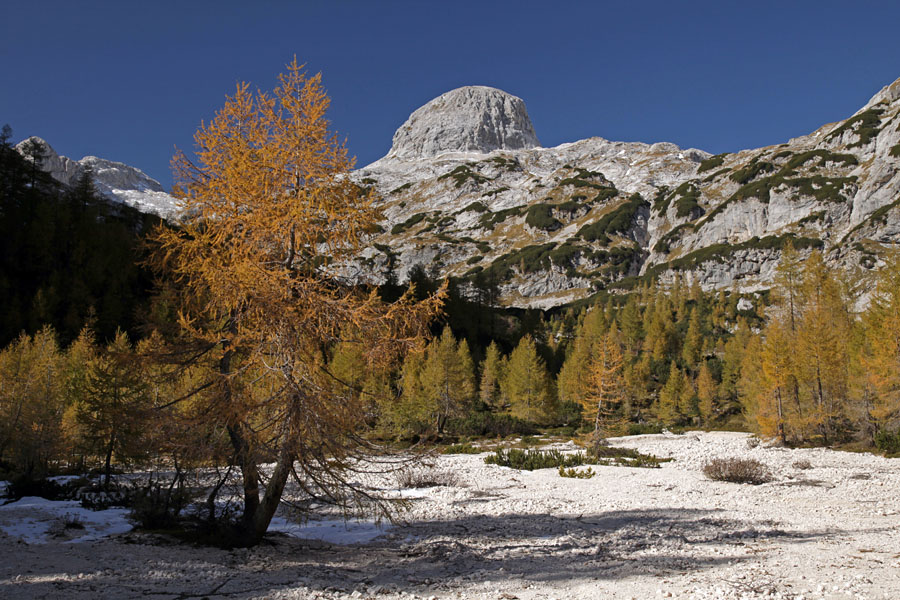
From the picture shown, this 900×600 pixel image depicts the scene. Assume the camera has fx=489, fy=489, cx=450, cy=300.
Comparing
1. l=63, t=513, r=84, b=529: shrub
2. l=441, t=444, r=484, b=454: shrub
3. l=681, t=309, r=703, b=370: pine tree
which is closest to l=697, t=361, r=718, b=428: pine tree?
l=681, t=309, r=703, b=370: pine tree

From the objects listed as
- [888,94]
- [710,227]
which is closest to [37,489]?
[710,227]

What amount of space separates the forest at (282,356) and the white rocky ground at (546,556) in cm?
134

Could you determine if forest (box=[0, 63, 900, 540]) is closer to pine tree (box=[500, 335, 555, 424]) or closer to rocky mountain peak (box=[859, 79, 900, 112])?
pine tree (box=[500, 335, 555, 424])

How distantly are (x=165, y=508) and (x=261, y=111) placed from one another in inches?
295

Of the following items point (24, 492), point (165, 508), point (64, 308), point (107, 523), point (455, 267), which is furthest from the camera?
point (455, 267)

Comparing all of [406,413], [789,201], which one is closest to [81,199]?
[406,413]

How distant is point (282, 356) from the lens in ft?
24.5

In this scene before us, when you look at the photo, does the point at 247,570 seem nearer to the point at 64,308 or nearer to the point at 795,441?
the point at 795,441

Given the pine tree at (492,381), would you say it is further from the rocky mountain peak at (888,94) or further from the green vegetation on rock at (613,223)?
the rocky mountain peak at (888,94)

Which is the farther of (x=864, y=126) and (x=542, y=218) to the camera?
(x=542, y=218)

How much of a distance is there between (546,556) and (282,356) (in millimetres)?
5271

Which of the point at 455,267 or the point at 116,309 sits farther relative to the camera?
the point at 455,267

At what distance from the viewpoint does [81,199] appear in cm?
6831

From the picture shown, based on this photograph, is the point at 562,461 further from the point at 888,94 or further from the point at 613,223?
the point at 888,94
